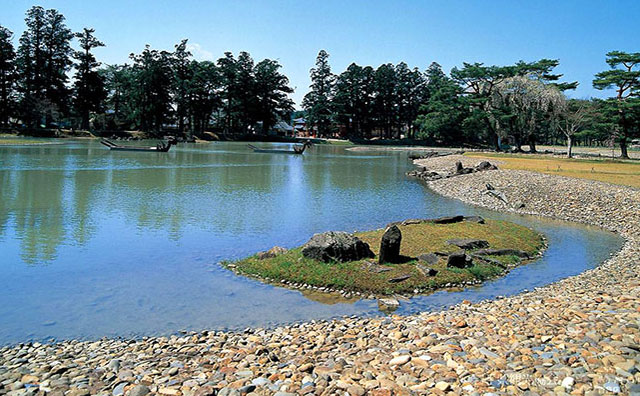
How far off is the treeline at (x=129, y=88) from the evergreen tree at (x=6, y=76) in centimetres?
16

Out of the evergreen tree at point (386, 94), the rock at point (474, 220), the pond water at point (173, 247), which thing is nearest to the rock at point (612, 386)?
the pond water at point (173, 247)

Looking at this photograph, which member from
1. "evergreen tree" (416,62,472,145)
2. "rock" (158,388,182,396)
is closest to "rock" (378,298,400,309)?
"rock" (158,388,182,396)

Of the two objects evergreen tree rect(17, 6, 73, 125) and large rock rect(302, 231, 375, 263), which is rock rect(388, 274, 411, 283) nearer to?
large rock rect(302, 231, 375, 263)

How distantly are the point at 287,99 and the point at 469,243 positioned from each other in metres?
97.8

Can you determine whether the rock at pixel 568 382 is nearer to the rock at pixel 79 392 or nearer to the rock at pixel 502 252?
the rock at pixel 79 392

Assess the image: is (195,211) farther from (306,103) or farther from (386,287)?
(306,103)

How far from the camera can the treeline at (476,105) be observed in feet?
185

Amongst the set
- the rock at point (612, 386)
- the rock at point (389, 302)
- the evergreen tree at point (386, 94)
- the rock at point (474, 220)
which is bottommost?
the rock at point (389, 302)

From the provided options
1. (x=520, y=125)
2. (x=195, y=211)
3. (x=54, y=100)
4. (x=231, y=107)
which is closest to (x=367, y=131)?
(x=231, y=107)

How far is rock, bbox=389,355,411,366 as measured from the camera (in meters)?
6.24

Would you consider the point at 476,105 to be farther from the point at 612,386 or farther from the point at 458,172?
the point at 612,386

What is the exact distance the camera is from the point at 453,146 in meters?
95.6

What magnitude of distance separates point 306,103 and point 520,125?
57.1 m

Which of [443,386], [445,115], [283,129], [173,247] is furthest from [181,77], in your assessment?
[443,386]
